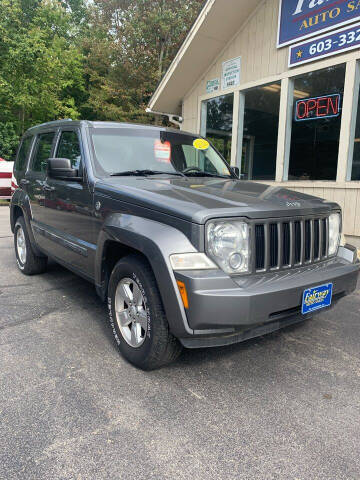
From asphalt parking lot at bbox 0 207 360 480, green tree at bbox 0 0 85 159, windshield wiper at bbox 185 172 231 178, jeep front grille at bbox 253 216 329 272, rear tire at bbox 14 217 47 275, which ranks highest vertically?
green tree at bbox 0 0 85 159

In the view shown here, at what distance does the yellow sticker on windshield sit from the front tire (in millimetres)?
2052

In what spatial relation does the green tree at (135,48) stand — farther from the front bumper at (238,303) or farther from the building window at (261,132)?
the front bumper at (238,303)

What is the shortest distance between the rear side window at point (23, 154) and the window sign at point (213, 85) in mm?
5939

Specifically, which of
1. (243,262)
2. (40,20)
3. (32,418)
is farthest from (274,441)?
(40,20)

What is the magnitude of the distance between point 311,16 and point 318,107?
172 cm

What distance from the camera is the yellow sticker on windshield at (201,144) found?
14.0 ft

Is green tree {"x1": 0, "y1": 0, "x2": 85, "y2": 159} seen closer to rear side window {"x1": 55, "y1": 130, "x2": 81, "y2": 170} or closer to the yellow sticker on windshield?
rear side window {"x1": 55, "y1": 130, "x2": 81, "y2": 170}

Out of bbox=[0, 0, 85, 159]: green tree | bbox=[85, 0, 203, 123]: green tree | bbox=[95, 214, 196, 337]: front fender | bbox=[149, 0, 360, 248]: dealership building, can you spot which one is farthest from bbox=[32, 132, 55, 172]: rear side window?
bbox=[0, 0, 85, 159]: green tree

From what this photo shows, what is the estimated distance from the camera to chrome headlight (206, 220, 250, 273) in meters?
2.27

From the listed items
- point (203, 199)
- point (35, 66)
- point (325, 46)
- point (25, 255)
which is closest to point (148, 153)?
point (203, 199)

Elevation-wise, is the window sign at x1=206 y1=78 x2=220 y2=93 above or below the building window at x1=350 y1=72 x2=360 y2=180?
above

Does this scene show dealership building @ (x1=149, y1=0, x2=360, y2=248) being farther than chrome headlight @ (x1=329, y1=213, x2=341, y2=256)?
Yes

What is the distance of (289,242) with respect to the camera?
257cm

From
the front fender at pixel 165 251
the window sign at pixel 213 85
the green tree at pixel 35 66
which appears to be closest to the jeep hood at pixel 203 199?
the front fender at pixel 165 251
